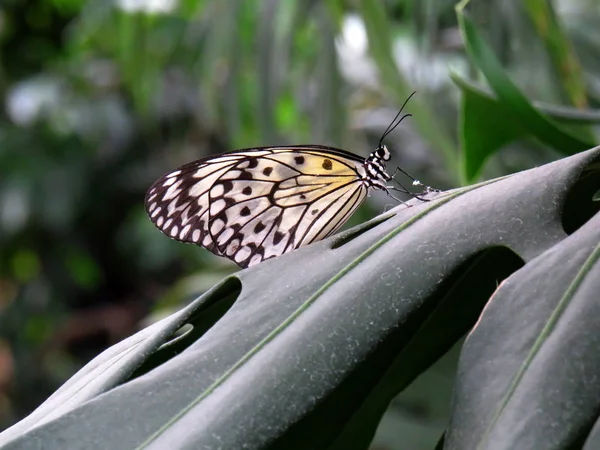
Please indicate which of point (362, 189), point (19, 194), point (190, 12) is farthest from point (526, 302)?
point (19, 194)

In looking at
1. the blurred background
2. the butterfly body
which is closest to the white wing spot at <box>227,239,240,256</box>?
the butterfly body

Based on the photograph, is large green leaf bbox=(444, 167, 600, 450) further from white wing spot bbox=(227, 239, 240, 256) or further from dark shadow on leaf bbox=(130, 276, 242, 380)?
white wing spot bbox=(227, 239, 240, 256)

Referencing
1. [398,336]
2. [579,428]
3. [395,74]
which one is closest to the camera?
[579,428]

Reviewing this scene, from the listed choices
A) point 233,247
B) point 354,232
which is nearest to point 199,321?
point 354,232

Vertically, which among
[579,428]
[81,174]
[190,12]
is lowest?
[81,174]

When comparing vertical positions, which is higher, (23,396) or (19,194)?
(19,194)

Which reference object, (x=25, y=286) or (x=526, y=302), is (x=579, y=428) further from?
(x=25, y=286)
